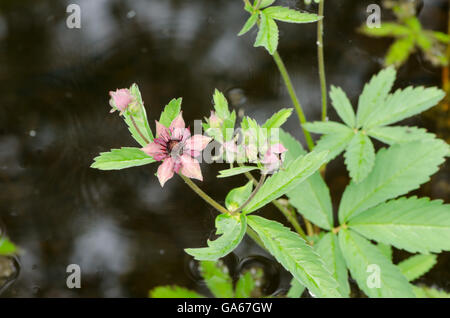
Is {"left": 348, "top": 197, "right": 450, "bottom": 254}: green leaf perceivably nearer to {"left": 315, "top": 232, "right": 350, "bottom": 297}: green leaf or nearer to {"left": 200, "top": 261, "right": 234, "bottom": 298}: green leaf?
{"left": 315, "top": 232, "right": 350, "bottom": 297}: green leaf

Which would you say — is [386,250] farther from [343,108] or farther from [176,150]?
[176,150]

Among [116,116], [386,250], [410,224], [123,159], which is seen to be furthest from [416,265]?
[116,116]

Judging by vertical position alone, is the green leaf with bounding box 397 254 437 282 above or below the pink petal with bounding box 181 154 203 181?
below

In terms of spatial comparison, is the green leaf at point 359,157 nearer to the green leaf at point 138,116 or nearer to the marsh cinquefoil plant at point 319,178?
the marsh cinquefoil plant at point 319,178

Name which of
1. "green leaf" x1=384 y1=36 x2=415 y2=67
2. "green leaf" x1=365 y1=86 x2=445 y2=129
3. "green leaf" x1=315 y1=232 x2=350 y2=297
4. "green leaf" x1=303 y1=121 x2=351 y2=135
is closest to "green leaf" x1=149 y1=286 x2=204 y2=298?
"green leaf" x1=315 y1=232 x2=350 y2=297

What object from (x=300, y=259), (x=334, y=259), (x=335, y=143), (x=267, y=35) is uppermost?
(x=267, y=35)

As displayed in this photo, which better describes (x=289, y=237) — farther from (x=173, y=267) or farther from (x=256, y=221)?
(x=173, y=267)
